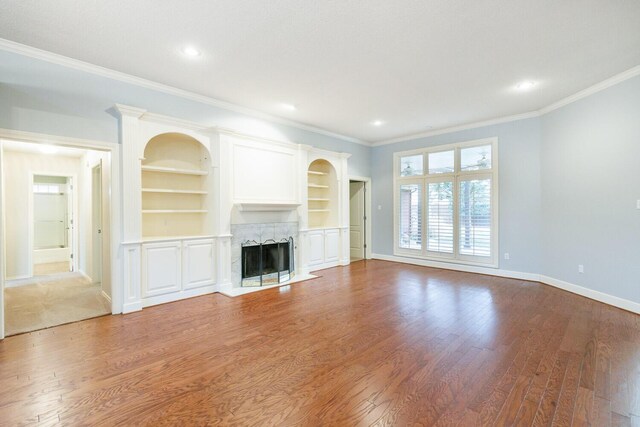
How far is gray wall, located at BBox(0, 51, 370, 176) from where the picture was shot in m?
3.16

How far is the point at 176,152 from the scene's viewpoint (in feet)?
15.5

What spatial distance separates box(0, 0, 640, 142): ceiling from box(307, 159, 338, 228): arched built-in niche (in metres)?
2.46

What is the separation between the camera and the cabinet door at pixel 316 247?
6363 millimetres

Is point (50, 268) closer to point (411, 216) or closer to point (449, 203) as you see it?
point (411, 216)

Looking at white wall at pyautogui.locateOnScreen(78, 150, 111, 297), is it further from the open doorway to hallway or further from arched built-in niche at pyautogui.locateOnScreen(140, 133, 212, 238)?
arched built-in niche at pyautogui.locateOnScreen(140, 133, 212, 238)

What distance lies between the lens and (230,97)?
464 cm

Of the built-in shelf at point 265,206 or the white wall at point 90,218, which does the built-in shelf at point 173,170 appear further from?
the built-in shelf at point 265,206

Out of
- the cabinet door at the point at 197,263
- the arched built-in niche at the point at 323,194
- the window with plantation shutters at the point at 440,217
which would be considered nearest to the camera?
the cabinet door at the point at 197,263

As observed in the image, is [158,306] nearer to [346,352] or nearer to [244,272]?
[244,272]

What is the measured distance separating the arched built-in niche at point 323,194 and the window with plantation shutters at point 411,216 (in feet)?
5.54

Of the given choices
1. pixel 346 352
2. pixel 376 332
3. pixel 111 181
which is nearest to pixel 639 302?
pixel 376 332

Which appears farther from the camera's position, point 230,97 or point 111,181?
point 230,97

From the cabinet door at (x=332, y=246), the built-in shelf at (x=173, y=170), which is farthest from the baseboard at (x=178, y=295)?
the cabinet door at (x=332, y=246)

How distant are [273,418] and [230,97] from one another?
14.1ft
